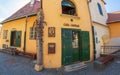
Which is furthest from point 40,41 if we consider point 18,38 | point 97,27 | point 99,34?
point 99,34

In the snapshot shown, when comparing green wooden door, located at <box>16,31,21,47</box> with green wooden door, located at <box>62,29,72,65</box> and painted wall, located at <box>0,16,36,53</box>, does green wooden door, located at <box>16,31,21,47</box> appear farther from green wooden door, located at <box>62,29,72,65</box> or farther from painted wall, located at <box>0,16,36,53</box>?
green wooden door, located at <box>62,29,72,65</box>

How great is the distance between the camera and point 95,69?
10.1 meters

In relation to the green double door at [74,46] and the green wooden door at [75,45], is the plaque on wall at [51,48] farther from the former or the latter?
the green wooden door at [75,45]

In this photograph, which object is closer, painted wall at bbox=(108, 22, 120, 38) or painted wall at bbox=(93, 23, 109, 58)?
painted wall at bbox=(93, 23, 109, 58)

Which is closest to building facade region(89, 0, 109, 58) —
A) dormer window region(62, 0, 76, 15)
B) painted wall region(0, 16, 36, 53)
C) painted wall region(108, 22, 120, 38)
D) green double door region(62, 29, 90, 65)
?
painted wall region(108, 22, 120, 38)

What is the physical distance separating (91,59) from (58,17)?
16.2 feet

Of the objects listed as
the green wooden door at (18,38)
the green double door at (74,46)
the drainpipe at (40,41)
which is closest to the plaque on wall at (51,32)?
the drainpipe at (40,41)

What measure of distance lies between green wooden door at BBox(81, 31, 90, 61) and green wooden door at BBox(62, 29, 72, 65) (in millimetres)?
1357

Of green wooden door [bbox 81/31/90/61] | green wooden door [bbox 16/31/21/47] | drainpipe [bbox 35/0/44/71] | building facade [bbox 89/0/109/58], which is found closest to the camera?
drainpipe [bbox 35/0/44/71]

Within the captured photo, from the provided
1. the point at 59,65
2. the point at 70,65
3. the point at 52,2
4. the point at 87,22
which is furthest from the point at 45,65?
the point at 87,22

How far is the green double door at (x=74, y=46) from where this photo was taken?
1083 cm

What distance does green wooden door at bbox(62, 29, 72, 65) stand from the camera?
1070cm

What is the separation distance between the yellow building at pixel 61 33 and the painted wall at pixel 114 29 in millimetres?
5125

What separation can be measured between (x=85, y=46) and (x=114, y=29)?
6258 mm
